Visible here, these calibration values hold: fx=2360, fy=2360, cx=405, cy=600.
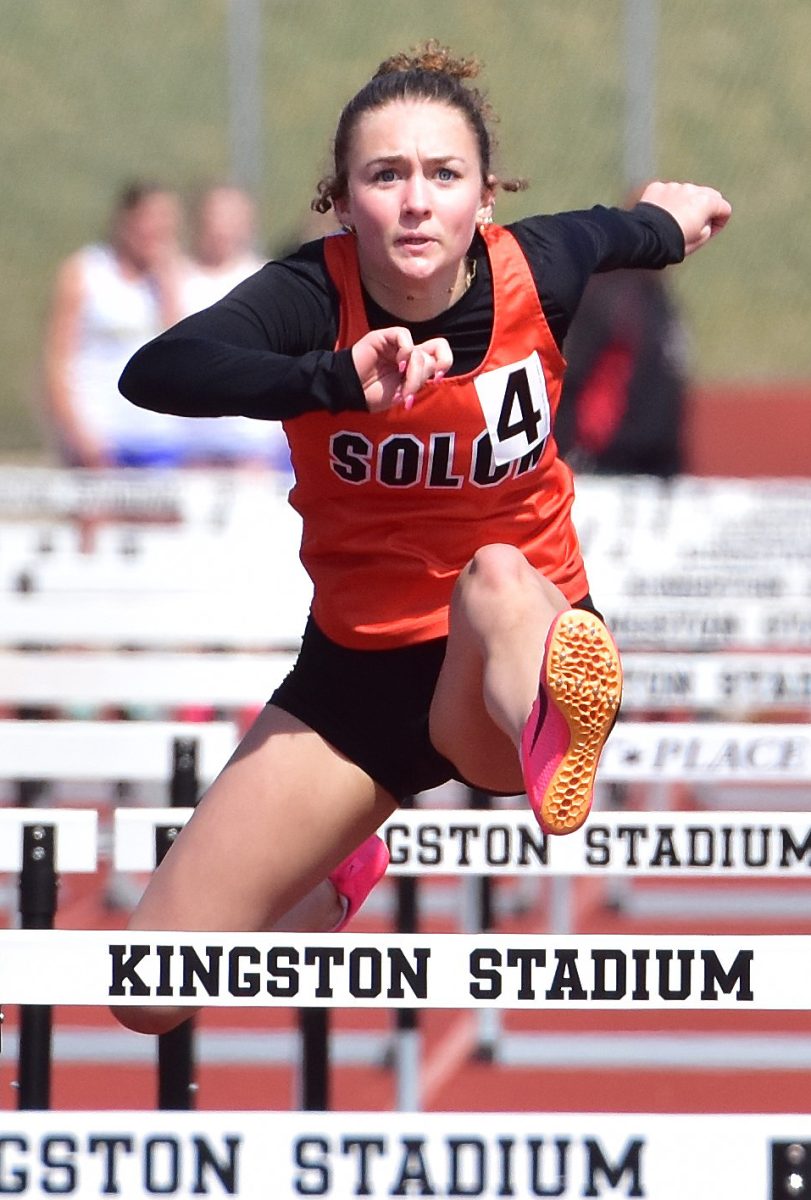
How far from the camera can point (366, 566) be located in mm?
3803

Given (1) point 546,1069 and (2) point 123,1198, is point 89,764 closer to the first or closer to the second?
(1) point 546,1069

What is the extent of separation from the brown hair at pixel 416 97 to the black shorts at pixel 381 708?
741 millimetres

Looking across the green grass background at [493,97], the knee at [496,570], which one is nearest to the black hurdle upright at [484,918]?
the knee at [496,570]

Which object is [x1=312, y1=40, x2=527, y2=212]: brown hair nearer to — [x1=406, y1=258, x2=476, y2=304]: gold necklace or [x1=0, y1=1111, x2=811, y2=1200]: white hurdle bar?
[x1=406, y1=258, x2=476, y2=304]: gold necklace

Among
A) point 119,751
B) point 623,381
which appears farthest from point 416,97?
point 623,381

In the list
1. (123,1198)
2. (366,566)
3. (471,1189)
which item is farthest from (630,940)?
(366,566)

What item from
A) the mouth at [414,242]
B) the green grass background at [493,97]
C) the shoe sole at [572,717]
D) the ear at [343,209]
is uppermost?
the green grass background at [493,97]

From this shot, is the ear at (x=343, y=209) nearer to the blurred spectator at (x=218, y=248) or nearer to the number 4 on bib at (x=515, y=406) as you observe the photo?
the number 4 on bib at (x=515, y=406)

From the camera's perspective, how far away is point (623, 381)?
9992mm

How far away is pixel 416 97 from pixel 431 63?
0.26m

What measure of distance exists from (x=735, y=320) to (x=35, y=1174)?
1784cm

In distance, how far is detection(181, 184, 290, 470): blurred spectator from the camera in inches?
411

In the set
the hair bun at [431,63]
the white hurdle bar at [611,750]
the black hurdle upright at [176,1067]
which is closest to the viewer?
the black hurdle upright at [176,1067]

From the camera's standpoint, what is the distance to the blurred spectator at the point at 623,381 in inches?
392
